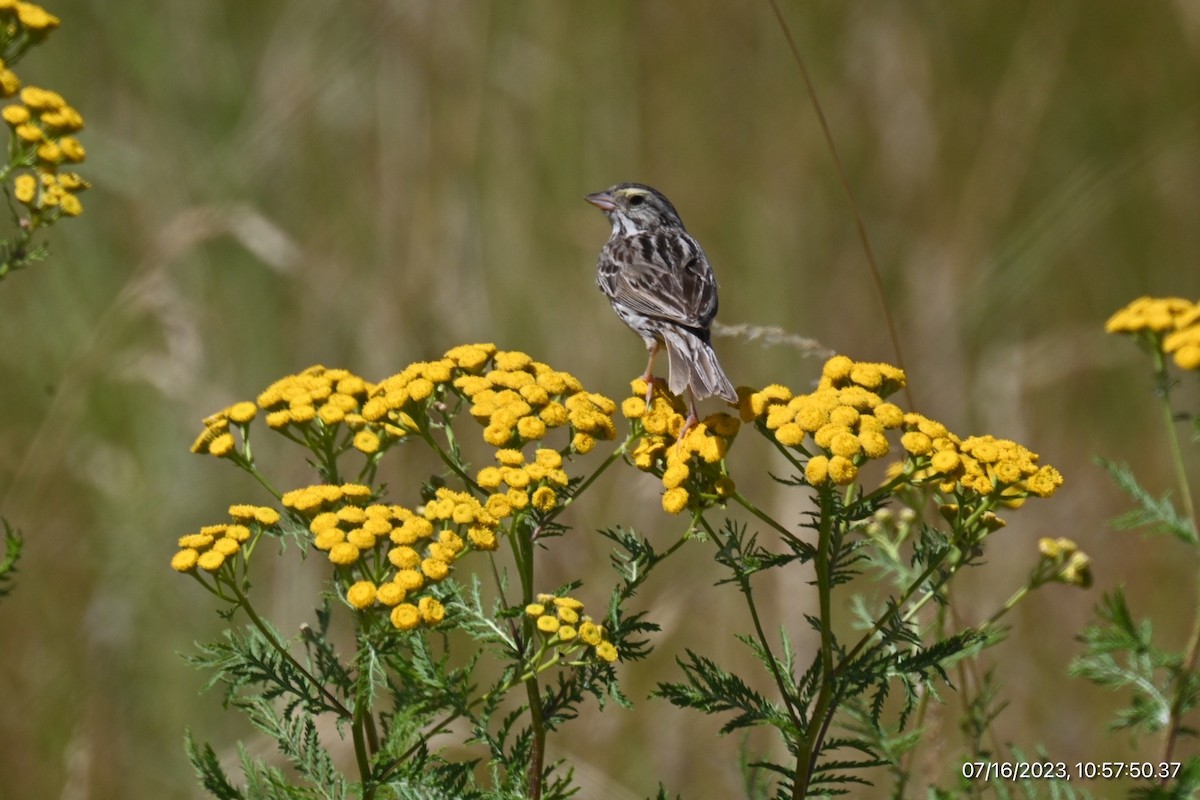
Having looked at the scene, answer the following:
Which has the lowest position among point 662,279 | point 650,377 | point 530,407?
point 530,407

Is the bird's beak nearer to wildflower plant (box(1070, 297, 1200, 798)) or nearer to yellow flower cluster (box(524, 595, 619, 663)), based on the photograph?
wildflower plant (box(1070, 297, 1200, 798))

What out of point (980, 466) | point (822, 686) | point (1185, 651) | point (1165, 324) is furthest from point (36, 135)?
point (1185, 651)

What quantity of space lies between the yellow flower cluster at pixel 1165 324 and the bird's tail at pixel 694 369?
3.60 feet

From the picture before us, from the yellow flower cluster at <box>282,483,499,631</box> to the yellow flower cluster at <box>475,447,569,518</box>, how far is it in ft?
0.18

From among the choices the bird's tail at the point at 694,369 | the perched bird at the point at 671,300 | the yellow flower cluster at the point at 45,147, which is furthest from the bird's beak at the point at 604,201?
the yellow flower cluster at the point at 45,147

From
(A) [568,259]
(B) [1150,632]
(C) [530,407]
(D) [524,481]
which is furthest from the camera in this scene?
(A) [568,259]

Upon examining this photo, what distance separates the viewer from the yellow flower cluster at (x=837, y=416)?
10.2ft

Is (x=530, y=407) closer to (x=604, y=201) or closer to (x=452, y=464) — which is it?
(x=452, y=464)

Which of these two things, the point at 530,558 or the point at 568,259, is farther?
the point at 568,259

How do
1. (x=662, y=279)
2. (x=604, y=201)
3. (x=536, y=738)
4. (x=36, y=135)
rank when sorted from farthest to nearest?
(x=604, y=201) → (x=662, y=279) → (x=36, y=135) → (x=536, y=738)

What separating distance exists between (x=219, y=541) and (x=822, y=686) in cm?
157

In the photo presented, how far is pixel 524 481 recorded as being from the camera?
3229 mm

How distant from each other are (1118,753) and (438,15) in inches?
227

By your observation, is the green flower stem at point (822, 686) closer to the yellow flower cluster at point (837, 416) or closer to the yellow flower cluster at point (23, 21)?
the yellow flower cluster at point (837, 416)
